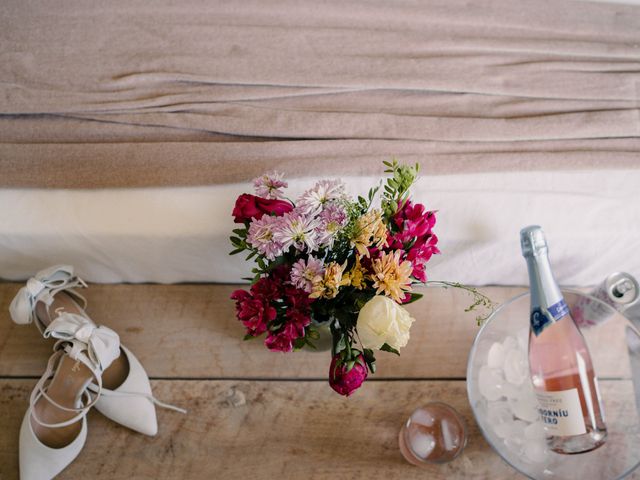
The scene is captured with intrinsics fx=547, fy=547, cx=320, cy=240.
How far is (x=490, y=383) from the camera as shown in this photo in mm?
809

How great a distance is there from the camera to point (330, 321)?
0.72 m

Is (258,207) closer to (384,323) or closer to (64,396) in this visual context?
(384,323)

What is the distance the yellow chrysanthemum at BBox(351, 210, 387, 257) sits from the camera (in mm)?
573

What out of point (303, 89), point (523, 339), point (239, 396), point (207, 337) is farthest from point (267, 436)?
point (303, 89)

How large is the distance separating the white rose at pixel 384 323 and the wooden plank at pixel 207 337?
316 millimetres

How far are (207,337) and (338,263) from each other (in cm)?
35

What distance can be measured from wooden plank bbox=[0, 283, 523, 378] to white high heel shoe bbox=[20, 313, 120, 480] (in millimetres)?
70

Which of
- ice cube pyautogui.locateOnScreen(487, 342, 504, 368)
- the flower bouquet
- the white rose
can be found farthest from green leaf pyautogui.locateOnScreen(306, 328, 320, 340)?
ice cube pyautogui.locateOnScreen(487, 342, 504, 368)

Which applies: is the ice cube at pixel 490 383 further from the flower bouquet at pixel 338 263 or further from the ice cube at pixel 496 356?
the flower bouquet at pixel 338 263

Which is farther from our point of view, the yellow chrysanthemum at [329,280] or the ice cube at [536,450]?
the ice cube at [536,450]

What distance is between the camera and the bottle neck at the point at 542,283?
2.29 ft

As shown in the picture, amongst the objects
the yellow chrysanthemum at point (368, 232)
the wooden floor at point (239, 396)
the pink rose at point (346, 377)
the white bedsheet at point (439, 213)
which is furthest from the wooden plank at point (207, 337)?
the yellow chrysanthemum at point (368, 232)

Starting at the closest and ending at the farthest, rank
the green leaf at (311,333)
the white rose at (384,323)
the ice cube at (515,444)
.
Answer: the white rose at (384,323), the green leaf at (311,333), the ice cube at (515,444)

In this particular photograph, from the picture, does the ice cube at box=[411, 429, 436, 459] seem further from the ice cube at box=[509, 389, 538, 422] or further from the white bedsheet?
the white bedsheet
